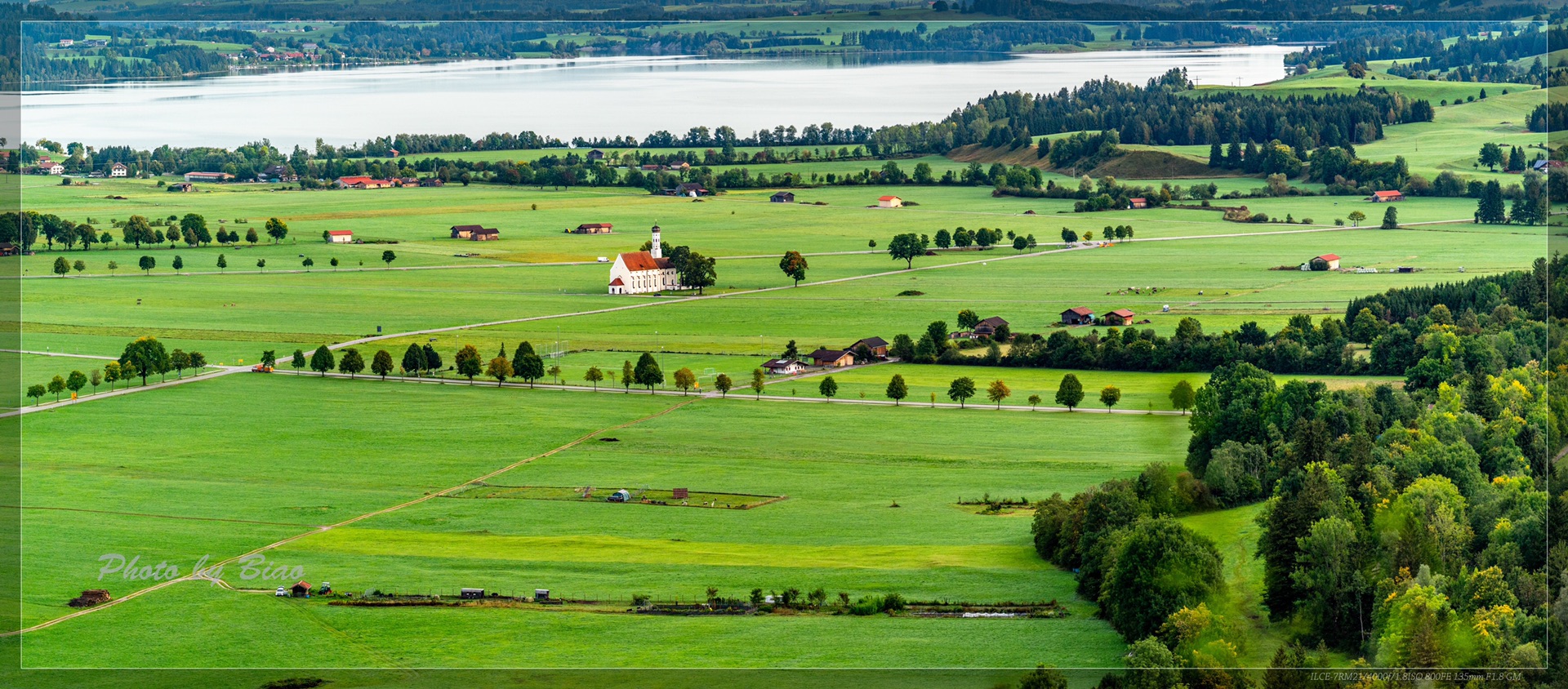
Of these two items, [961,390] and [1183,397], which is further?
[961,390]

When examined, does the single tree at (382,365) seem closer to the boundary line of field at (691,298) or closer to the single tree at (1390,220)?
the boundary line of field at (691,298)

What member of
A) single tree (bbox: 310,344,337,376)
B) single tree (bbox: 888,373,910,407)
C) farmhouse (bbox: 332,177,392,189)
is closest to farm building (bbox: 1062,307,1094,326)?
single tree (bbox: 888,373,910,407)

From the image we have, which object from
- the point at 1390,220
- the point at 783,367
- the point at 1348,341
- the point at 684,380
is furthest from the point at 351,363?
the point at 1390,220

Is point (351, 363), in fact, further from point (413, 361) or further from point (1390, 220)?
point (1390, 220)

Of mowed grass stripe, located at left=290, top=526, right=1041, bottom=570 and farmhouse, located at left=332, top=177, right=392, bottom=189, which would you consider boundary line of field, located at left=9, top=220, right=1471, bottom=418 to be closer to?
mowed grass stripe, located at left=290, top=526, right=1041, bottom=570

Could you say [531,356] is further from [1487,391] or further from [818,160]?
[818,160]

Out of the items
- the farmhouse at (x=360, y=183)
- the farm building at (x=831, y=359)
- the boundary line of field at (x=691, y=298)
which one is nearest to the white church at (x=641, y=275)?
the boundary line of field at (x=691, y=298)
